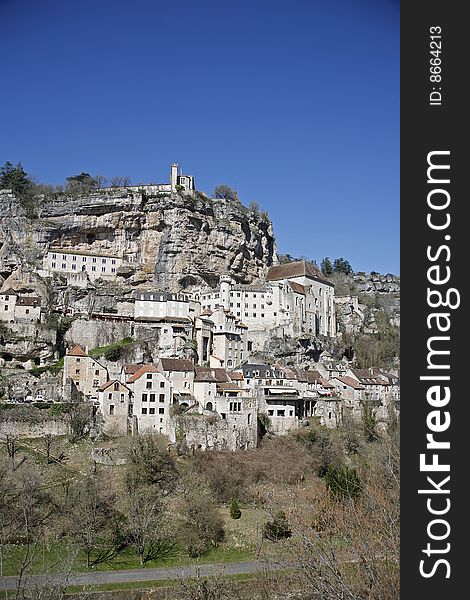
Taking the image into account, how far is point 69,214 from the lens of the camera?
5372 centimetres

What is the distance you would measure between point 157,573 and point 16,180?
4496cm

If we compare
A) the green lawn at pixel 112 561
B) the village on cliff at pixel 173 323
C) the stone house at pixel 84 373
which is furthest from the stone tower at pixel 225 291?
the green lawn at pixel 112 561

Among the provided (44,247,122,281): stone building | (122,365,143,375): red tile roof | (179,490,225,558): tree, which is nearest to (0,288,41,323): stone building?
(44,247,122,281): stone building

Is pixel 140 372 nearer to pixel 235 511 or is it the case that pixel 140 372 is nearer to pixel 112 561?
pixel 235 511

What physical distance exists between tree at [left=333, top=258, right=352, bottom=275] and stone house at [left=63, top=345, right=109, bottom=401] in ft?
206

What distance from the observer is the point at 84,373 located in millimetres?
35656

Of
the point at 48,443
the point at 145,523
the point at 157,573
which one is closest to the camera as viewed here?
the point at 157,573

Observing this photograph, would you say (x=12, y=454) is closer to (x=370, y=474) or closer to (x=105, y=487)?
(x=105, y=487)

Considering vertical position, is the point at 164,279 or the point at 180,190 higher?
the point at 180,190

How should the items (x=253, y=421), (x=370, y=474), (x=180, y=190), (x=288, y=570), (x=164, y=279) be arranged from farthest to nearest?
1. (x=180, y=190)
2. (x=164, y=279)
3. (x=253, y=421)
4. (x=370, y=474)
5. (x=288, y=570)

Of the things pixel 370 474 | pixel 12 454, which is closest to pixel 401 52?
pixel 370 474

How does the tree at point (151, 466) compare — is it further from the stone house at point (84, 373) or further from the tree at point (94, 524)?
the stone house at point (84, 373)

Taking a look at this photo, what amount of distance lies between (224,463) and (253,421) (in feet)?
12.3

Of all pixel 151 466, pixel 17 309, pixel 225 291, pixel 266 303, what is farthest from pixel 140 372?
pixel 266 303
